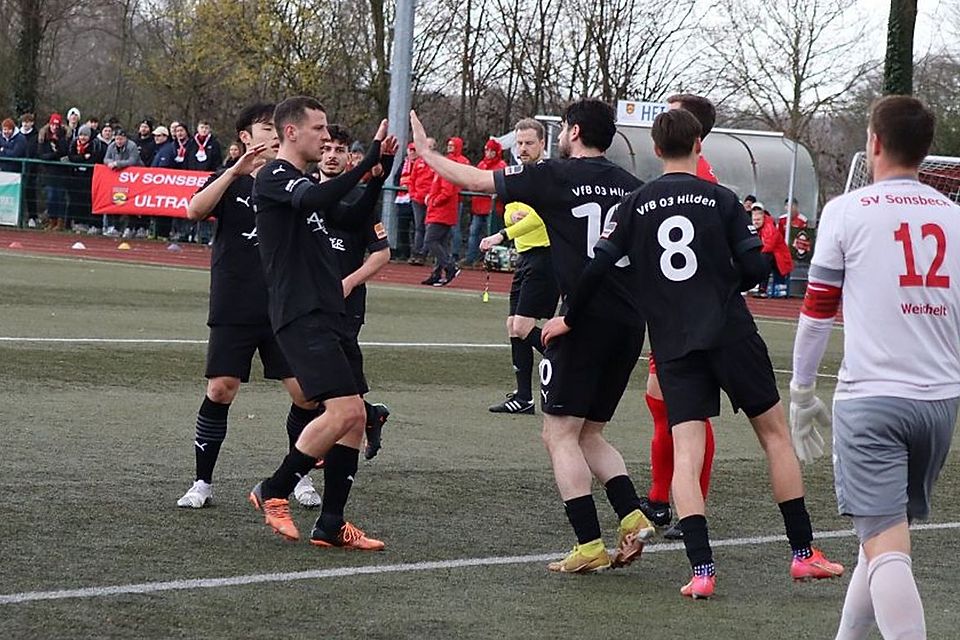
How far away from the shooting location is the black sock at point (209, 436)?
744cm

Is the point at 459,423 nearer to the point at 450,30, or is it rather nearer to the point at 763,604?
the point at 763,604

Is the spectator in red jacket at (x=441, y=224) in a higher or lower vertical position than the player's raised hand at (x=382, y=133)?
lower

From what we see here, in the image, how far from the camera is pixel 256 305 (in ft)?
24.6

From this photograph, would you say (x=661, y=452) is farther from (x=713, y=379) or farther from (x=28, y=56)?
(x=28, y=56)

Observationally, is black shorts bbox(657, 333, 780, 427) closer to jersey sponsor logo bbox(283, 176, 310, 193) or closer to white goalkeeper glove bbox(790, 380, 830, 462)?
white goalkeeper glove bbox(790, 380, 830, 462)

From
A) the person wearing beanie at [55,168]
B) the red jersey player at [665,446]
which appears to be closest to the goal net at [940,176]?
the red jersey player at [665,446]

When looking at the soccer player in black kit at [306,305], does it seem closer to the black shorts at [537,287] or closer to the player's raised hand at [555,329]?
the player's raised hand at [555,329]

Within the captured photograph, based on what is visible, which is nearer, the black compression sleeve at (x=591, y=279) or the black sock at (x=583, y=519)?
the black compression sleeve at (x=591, y=279)

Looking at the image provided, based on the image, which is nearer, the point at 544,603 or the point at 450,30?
the point at 544,603

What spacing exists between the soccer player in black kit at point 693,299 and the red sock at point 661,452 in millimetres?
1146

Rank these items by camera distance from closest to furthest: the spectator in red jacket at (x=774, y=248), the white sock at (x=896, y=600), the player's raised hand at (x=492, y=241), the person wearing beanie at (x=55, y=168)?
the white sock at (x=896, y=600) < the player's raised hand at (x=492, y=241) < the spectator in red jacket at (x=774, y=248) < the person wearing beanie at (x=55, y=168)

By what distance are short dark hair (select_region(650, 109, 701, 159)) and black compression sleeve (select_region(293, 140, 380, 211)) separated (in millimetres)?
1154

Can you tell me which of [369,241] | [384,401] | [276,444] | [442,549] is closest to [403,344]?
[384,401]

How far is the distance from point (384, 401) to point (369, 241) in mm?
3217
